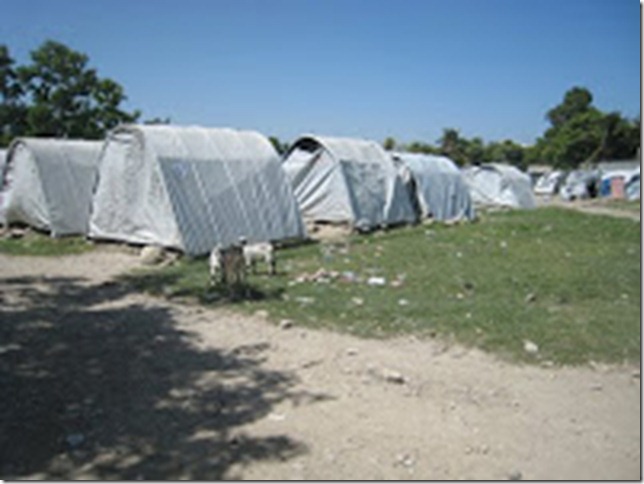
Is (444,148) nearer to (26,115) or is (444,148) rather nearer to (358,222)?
(26,115)

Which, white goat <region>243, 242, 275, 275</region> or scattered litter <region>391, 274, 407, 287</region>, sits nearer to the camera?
scattered litter <region>391, 274, 407, 287</region>

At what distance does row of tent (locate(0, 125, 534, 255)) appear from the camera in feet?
42.9

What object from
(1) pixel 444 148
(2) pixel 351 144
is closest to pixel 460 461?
(2) pixel 351 144

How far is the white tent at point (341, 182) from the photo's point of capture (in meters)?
18.5

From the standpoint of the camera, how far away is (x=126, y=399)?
200 inches

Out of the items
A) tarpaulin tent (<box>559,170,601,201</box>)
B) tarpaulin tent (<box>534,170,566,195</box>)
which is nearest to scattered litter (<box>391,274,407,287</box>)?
tarpaulin tent (<box>559,170,601,201</box>)

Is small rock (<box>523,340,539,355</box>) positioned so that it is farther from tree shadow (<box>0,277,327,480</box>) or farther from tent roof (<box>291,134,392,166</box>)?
tent roof (<box>291,134,392,166</box>)

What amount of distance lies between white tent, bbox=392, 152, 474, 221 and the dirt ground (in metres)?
16.1

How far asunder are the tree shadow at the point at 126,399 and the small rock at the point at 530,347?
274 centimetres

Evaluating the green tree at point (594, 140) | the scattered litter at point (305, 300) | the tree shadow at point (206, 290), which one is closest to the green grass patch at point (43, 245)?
the tree shadow at point (206, 290)

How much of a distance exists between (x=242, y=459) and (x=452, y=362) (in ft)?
9.55

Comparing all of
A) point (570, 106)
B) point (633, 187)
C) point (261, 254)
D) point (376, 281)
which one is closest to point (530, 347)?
point (376, 281)

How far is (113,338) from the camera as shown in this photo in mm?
6922

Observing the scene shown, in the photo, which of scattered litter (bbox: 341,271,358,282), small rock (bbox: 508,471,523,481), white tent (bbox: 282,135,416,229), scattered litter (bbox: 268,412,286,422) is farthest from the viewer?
white tent (bbox: 282,135,416,229)
